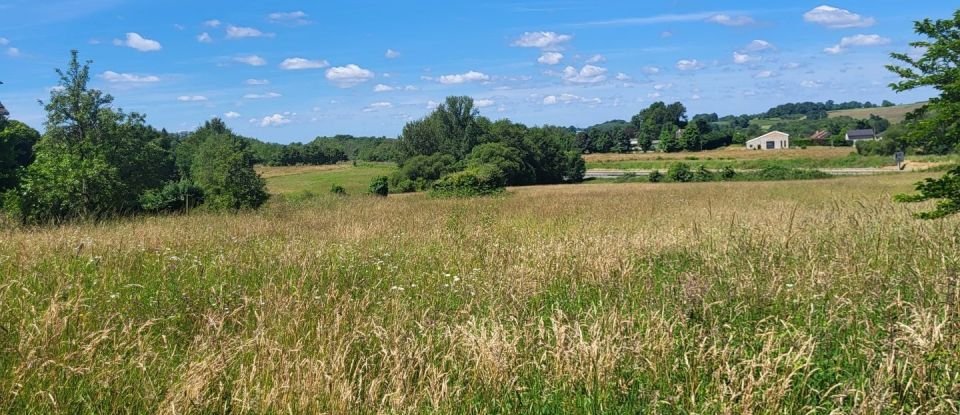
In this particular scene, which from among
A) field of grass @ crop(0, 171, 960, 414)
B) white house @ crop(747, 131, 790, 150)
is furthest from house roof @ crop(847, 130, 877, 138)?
field of grass @ crop(0, 171, 960, 414)

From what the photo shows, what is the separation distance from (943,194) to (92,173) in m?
20.4

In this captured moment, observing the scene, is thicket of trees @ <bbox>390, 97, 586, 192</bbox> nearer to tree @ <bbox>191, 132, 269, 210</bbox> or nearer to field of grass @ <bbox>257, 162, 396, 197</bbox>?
field of grass @ <bbox>257, 162, 396, 197</bbox>

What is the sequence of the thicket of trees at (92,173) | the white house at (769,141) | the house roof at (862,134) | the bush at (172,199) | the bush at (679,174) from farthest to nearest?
the white house at (769,141), the house roof at (862,134), the bush at (679,174), the bush at (172,199), the thicket of trees at (92,173)

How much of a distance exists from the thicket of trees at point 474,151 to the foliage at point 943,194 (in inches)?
1874

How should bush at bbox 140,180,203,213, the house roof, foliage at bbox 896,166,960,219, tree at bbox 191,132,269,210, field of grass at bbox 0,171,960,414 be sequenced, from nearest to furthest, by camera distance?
field of grass at bbox 0,171,960,414 → foliage at bbox 896,166,960,219 → bush at bbox 140,180,203,213 → tree at bbox 191,132,269,210 → the house roof

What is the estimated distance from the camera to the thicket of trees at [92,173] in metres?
16.7

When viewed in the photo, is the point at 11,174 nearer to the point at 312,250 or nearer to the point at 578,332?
the point at 312,250

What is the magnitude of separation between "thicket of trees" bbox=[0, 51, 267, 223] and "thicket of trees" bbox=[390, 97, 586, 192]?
2788cm

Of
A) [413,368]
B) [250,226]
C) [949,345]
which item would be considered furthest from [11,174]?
[949,345]

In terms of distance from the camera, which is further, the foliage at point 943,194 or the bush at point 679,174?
the bush at point 679,174

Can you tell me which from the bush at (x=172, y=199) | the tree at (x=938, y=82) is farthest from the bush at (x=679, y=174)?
the tree at (x=938, y=82)

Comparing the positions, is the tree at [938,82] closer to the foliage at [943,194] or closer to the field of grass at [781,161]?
the foliage at [943,194]

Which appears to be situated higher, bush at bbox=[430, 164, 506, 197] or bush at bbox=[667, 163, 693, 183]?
bush at bbox=[430, 164, 506, 197]

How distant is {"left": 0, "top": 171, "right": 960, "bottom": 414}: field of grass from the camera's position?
280 cm
